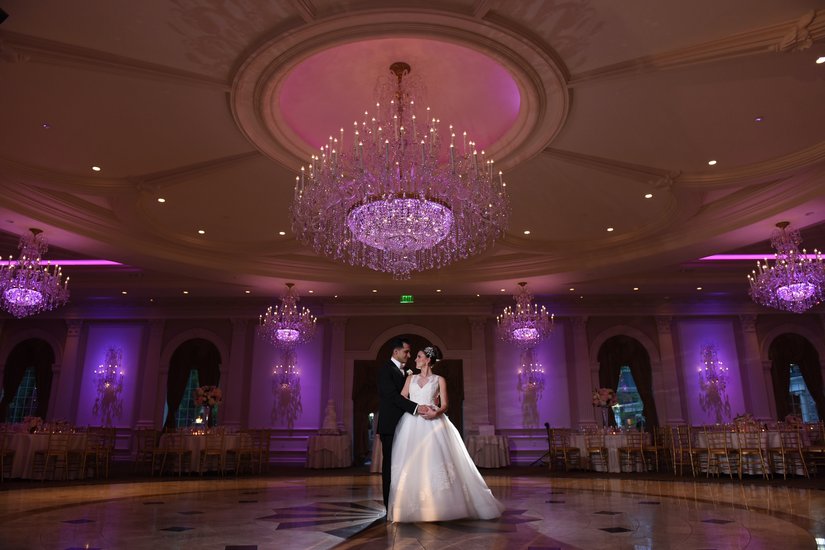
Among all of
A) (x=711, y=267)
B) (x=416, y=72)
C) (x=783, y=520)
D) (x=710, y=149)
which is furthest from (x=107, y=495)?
(x=711, y=267)

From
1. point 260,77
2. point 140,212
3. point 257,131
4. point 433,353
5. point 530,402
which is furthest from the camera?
point 530,402

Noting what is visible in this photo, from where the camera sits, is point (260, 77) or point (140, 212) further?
point (140, 212)

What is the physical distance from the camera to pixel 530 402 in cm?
1373

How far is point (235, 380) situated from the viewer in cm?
1383

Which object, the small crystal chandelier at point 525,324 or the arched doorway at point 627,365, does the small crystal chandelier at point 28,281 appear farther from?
the arched doorway at point 627,365

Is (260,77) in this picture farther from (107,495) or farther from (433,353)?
(107,495)

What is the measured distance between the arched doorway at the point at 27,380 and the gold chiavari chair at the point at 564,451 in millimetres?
11881

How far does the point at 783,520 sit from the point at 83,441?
10297 mm

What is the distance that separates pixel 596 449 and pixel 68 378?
12.1m

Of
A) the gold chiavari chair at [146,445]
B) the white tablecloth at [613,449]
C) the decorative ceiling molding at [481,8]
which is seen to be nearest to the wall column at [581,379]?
the white tablecloth at [613,449]

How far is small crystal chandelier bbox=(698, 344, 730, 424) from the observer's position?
13.6 meters

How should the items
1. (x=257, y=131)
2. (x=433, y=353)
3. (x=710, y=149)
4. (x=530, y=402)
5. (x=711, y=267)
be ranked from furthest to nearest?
(x=530, y=402) < (x=711, y=267) < (x=710, y=149) < (x=257, y=131) < (x=433, y=353)

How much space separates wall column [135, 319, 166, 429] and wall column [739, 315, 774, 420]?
548 inches

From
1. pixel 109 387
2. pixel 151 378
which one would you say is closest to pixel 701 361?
pixel 151 378
